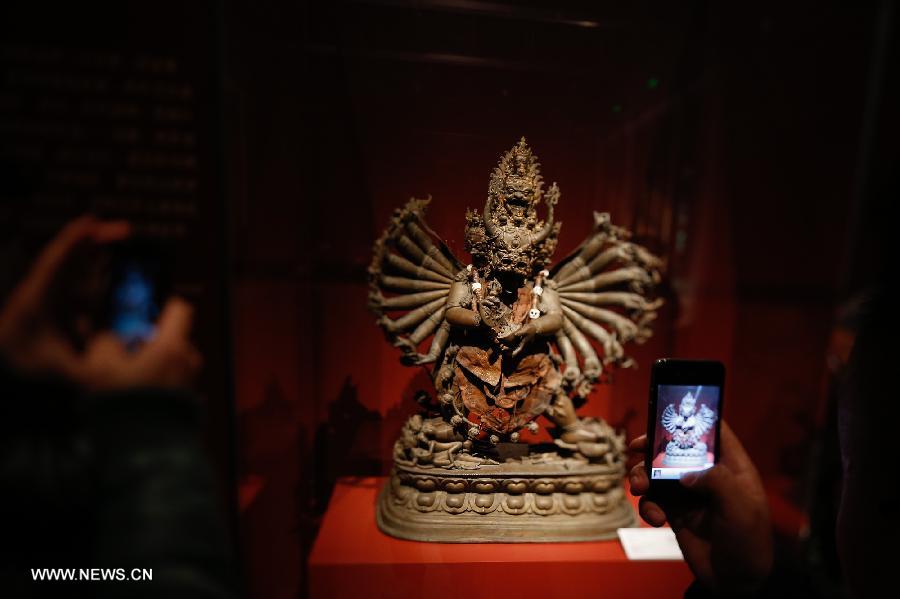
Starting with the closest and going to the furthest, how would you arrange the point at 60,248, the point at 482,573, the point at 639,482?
the point at 60,248, the point at 639,482, the point at 482,573

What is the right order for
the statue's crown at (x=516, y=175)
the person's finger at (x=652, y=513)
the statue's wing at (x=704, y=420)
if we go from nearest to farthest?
the person's finger at (x=652, y=513)
the statue's wing at (x=704, y=420)
the statue's crown at (x=516, y=175)

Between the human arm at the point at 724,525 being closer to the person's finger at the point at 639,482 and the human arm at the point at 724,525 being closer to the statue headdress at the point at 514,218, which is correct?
the person's finger at the point at 639,482

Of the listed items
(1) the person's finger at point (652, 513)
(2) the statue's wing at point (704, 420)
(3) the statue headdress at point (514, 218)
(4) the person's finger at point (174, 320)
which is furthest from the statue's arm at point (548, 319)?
(4) the person's finger at point (174, 320)

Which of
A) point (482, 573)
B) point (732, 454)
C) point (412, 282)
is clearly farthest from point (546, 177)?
point (482, 573)

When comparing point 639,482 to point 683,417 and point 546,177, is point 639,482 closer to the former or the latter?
point 683,417

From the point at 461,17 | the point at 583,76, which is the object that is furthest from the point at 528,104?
the point at 461,17

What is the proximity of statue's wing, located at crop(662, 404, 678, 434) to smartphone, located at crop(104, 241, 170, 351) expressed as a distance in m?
1.44

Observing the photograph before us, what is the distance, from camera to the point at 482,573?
75.7 inches

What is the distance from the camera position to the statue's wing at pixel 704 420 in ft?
4.92

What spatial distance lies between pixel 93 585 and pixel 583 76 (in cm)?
244

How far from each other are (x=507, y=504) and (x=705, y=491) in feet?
3.22

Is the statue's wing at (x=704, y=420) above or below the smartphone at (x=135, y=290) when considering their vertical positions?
below

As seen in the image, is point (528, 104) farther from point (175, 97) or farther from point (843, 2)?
point (843, 2)

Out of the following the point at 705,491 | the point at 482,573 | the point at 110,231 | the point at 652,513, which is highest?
the point at 110,231
